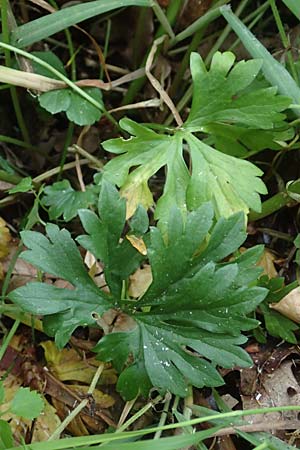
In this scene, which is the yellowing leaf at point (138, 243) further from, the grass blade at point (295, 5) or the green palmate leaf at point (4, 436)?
the grass blade at point (295, 5)

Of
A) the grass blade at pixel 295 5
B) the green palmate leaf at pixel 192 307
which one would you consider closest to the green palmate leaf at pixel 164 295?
the green palmate leaf at pixel 192 307

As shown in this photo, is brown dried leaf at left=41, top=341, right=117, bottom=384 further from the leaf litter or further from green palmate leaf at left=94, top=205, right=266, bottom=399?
green palmate leaf at left=94, top=205, right=266, bottom=399

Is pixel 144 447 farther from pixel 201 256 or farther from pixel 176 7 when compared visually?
pixel 176 7

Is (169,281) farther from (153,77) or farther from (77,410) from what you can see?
(153,77)

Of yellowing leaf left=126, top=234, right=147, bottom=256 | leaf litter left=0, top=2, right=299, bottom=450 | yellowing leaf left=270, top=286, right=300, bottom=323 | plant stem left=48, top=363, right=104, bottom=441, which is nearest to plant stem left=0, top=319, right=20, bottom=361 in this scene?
leaf litter left=0, top=2, right=299, bottom=450

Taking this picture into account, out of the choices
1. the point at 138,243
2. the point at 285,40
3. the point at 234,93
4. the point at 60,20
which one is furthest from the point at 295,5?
the point at 138,243

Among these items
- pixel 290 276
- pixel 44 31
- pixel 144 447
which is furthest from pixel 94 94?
pixel 144 447
